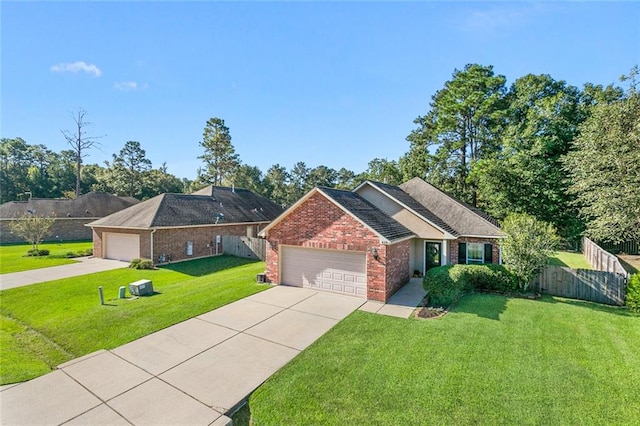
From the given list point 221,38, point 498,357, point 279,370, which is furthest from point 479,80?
point 279,370

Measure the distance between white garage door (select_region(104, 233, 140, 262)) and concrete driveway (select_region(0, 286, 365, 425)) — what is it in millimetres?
13033

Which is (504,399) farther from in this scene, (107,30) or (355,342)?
(107,30)

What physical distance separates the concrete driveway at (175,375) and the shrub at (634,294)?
404 inches

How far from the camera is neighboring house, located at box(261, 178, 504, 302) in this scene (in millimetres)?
12156

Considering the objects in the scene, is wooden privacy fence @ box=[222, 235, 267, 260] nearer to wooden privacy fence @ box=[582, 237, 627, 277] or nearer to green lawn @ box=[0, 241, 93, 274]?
green lawn @ box=[0, 241, 93, 274]

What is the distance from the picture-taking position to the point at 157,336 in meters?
8.62

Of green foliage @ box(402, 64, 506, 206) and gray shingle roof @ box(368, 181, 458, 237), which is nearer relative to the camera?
gray shingle roof @ box(368, 181, 458, 237)

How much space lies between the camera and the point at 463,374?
6418 mm

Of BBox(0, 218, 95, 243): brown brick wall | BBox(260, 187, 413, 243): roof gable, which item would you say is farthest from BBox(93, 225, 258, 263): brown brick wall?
BBox(0, 218, 95, 243): brown brick wall

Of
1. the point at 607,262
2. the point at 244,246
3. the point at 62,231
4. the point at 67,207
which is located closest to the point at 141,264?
the point at 244,246

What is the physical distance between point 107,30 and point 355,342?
51.7ft

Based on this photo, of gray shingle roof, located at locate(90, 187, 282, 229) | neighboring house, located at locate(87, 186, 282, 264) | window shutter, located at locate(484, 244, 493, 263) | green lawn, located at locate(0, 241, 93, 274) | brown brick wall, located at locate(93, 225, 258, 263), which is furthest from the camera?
gray shingle roof, located at locate(90, 187, 282, 229)

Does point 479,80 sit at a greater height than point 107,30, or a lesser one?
greater

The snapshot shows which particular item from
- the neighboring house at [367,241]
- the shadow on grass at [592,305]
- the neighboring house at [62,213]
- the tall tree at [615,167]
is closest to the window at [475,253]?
the neighboring house at [367,241]
